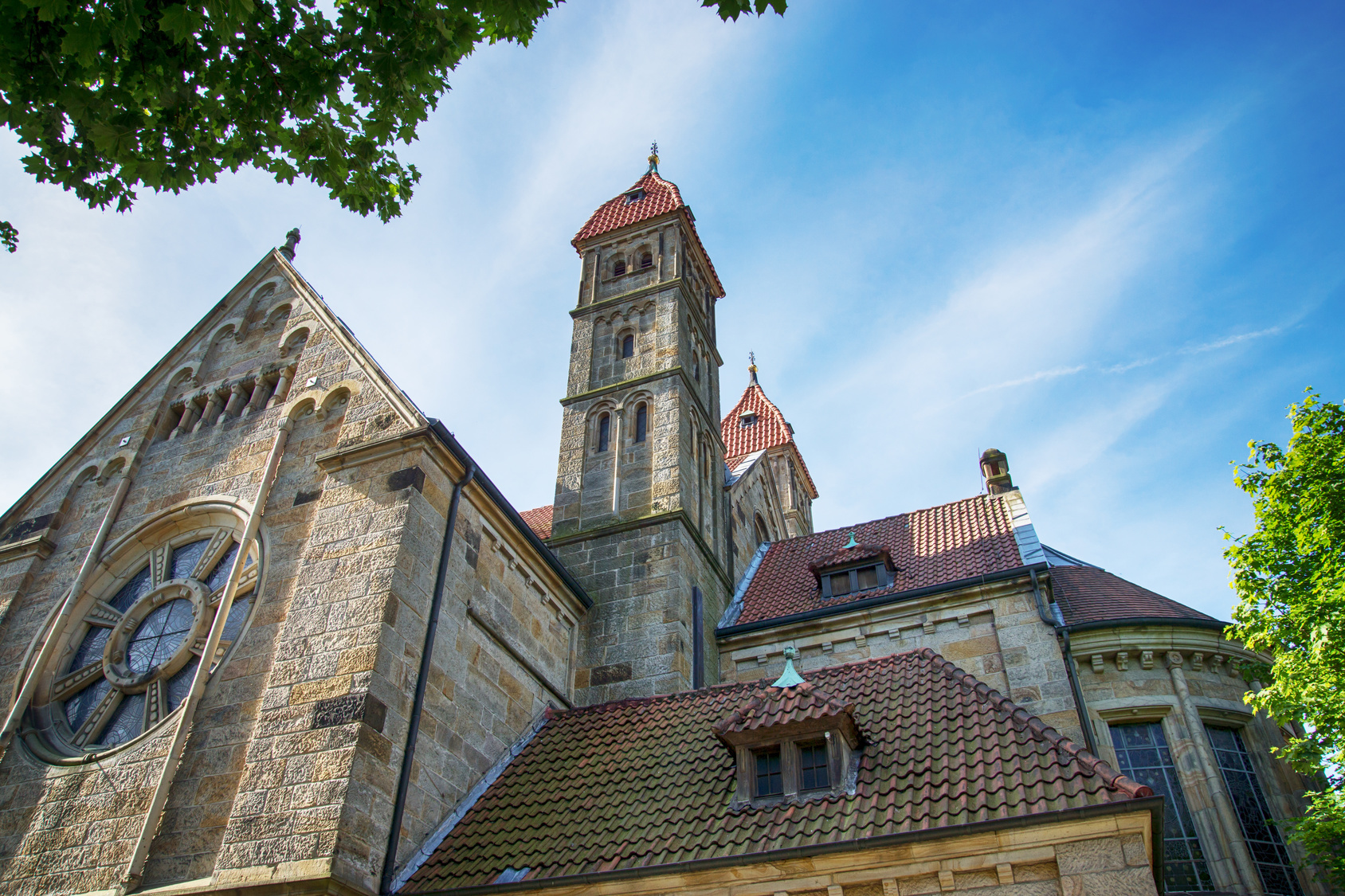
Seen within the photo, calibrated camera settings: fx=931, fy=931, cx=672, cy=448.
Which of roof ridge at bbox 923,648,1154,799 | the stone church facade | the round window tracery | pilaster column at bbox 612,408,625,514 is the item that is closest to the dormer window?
the stone church facade

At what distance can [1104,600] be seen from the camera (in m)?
13.8

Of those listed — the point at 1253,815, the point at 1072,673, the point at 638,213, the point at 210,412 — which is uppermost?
the point at 638,213

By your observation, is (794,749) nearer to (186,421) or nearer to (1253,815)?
(1253,815)

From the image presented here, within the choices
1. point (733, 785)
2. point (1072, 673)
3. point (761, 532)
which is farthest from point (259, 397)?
point (761, 532)

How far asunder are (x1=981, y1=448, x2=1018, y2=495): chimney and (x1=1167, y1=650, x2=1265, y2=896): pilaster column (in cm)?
557

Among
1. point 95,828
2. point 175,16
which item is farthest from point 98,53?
point 95,828

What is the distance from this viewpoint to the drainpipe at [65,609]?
10430mm

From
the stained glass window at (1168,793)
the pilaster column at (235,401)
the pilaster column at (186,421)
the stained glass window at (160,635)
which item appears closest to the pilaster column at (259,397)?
the pilaster column at (235,401)

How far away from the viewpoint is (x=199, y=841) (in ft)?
28.3

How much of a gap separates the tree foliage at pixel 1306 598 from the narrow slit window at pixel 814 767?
6265 mm

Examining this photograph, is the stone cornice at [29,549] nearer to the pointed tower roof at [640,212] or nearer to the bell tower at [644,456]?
the bell tower at [644,456]

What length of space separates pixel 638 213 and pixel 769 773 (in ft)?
48.7

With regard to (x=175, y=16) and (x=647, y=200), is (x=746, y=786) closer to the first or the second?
(x=175, y=16)

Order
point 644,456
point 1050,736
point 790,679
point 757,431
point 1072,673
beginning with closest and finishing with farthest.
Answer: point 1050,736, point 790,679, point 1072,673, point 644,456, point 757,431
